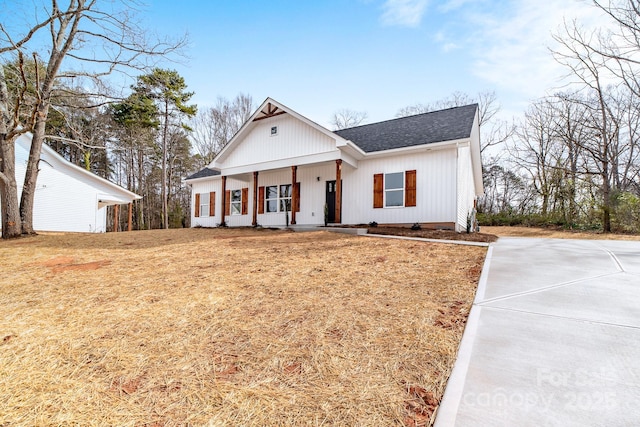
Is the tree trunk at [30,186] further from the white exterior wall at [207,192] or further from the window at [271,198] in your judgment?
the window at [271,198]

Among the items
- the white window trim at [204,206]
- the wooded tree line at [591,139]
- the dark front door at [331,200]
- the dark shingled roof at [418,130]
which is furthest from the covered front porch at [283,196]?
the wooded tree line at [591,139]

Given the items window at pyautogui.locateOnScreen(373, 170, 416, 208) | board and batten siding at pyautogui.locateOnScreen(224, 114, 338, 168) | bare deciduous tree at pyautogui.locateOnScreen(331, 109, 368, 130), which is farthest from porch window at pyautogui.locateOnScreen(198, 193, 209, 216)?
bare deciduous tree at pyautogui.locateOnScreen(331, 109, 368, 130)

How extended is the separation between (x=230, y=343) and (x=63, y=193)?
18179mm

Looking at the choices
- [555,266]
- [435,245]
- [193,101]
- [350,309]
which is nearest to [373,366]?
[350,309]

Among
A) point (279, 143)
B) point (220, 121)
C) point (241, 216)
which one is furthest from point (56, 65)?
point (220, 121)

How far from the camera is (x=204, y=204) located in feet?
54.2

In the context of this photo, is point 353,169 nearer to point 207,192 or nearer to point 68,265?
point 207,192

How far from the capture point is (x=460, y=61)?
40.4 ft

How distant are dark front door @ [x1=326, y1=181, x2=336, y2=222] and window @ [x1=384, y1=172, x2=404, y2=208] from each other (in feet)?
7.20

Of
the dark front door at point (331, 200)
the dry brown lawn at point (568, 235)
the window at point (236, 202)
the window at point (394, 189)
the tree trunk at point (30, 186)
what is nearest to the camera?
the tree trunk at point (30, 186)

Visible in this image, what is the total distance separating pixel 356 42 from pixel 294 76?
3385 mm

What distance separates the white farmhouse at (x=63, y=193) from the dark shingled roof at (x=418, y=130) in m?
14.6

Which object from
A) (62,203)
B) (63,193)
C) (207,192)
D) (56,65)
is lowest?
(62,203)

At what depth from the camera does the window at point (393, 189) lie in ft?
35.9
